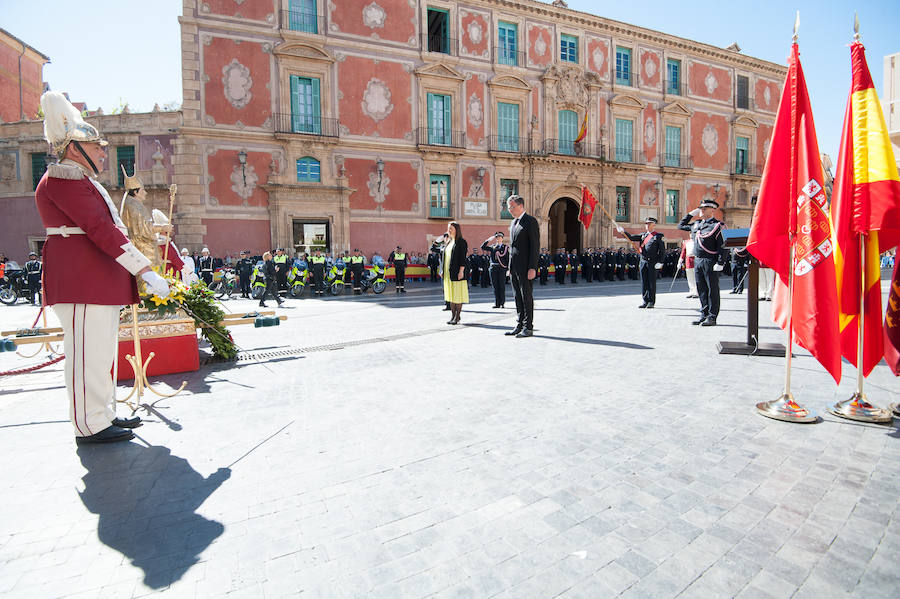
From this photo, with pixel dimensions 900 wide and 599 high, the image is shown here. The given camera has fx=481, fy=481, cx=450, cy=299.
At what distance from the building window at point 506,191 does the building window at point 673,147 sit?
443 inches

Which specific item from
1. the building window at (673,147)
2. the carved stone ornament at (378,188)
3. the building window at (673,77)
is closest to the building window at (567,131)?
the building window at (673,147)

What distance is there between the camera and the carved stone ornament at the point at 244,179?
21.1 metres

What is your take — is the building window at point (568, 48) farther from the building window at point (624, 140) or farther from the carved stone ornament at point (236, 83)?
the carved stone ornament at point (236, 83)

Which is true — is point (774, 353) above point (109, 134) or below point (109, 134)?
below

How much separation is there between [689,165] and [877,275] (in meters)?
32.0

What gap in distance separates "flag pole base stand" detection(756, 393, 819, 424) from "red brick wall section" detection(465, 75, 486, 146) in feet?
77.9

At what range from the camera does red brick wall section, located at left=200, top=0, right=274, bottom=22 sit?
20.4 m

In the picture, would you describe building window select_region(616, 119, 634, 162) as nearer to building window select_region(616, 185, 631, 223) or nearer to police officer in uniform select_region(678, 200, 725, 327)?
building window select_region(616, 185, 631, 223)

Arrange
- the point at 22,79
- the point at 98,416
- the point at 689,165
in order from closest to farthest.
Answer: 1. the point at 98,416
2. the point at 22,79
3. the point at 689,165

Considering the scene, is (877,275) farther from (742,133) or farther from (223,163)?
(742,133)

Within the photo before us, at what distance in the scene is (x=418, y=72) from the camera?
23984 mm

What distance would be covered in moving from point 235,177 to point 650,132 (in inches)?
964

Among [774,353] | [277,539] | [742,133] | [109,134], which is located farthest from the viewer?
[742,133]

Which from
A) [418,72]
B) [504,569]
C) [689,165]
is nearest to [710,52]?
[689,165]
